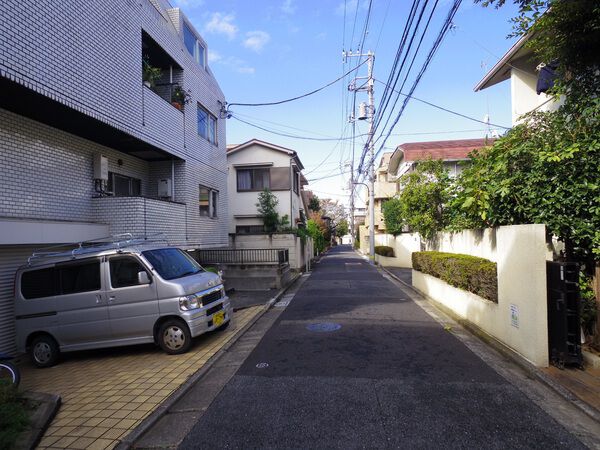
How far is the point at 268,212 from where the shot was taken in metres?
19.9

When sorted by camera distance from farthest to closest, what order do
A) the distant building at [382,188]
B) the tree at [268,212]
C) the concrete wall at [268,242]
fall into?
→ the distant building at [382,188] → the tree at [268,212] → the concrete wall at [268,242]

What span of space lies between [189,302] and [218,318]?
33.6 inches

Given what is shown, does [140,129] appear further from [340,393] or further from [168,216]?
[340,393]

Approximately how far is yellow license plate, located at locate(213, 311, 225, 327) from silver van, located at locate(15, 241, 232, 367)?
0.12m

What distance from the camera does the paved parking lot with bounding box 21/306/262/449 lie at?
384cm

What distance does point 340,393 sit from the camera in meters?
4.47

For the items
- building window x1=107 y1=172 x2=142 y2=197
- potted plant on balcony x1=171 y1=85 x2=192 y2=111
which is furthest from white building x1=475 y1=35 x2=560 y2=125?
building window x1=107 y1=172 x2=142 y2=197

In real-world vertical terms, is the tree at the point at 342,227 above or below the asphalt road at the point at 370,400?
above

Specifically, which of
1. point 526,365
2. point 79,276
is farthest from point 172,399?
point 526,365

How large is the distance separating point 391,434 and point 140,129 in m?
8.41

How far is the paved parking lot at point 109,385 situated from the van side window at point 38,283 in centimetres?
126

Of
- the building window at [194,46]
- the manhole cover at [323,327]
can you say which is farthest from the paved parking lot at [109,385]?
the building window at [194,46]

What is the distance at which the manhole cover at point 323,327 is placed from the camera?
25.1 ft

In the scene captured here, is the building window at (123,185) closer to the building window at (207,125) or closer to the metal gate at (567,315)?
the building window at (207,125)
